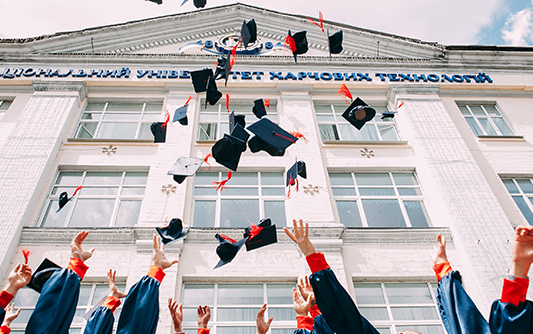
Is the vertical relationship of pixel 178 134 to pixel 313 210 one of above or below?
above

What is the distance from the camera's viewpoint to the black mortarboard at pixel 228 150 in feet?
24.0

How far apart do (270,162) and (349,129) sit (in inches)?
119

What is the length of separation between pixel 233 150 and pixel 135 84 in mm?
6917

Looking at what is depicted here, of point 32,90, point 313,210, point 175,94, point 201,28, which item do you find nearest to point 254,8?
point 201,28

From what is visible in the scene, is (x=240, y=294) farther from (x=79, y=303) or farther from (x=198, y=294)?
(x=79, y=303)

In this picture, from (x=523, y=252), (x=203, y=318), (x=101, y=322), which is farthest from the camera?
(x=203, y=318)

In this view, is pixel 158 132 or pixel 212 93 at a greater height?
pixel 212 93

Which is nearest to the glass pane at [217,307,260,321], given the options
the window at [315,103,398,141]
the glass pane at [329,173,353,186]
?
the glass pane at [329,173,353,186]

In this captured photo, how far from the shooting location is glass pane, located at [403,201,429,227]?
968cm

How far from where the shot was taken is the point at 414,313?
7867mm

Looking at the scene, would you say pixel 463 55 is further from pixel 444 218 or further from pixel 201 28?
pixel 201 28

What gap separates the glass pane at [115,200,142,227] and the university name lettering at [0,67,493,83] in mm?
5044

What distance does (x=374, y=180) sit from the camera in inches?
420

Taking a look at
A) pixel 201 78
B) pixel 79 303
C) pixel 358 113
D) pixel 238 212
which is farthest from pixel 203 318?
pixel 358 113
